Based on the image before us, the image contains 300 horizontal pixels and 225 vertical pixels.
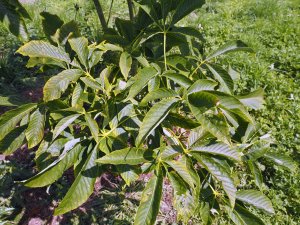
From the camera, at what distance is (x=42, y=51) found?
1363mm

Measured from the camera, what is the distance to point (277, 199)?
7.86ft

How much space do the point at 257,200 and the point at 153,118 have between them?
2.26ft

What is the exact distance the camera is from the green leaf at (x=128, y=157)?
3.90 feet

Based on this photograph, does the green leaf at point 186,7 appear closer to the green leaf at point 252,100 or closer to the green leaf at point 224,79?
the green leaf at point 224,79

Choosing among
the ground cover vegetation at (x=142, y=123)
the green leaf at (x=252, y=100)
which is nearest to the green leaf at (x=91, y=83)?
the ground cover vegetation at (x=142, y=123)

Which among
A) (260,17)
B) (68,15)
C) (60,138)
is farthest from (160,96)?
(260,17)

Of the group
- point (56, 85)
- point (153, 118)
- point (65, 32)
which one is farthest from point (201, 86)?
point (65, 32)

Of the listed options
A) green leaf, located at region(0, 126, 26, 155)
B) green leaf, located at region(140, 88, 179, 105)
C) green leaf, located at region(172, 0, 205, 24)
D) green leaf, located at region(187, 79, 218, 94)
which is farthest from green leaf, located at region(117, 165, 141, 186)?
green leaf, located at region(172, 0, 205, 24)

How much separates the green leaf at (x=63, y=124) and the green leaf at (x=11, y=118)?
0.21m

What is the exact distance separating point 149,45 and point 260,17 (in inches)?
116

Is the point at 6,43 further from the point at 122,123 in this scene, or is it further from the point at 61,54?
the point at 122,123

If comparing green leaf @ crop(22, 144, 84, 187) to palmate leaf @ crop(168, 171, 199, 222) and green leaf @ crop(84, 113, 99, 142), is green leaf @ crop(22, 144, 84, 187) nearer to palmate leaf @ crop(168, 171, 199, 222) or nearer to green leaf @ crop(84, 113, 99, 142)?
green leaf @ crop(84, 113, 99, 142)

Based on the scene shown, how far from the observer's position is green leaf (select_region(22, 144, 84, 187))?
4.15 ft

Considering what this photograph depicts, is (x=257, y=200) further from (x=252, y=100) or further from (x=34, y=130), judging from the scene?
(x=34, y=130)
